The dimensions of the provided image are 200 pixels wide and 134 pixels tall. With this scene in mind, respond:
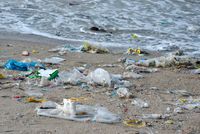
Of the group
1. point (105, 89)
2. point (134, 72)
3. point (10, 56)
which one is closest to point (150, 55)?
point (134, 72)

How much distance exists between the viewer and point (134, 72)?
632 cm

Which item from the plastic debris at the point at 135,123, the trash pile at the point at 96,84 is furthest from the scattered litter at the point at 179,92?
the plastic debris at the point at 135,123

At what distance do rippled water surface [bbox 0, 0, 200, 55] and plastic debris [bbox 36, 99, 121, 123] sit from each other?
14.0 ft

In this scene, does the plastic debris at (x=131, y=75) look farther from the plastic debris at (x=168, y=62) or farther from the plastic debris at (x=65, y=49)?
the plastic debris at (x=65, y=49)

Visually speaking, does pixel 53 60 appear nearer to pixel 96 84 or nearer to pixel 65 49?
pixel 65 49

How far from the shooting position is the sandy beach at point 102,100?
12.7ft

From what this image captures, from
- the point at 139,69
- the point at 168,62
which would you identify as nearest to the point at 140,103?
the point at 139,69

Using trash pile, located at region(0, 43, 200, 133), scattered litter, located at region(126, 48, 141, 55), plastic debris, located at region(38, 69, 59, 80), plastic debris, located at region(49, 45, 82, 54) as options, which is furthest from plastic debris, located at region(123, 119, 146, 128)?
scattered litter, located at region(126, 48, 141, 55)

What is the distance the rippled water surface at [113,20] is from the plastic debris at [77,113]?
427 centimetres

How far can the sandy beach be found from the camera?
388 centimetres

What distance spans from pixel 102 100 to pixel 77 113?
63 centimetres

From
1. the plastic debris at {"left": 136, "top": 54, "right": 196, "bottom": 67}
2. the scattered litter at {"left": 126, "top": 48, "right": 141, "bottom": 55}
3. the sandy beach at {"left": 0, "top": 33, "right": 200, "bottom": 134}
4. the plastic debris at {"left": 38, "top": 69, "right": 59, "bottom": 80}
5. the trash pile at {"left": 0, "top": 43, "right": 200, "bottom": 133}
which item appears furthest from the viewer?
the scattered litter at {"left": 126, "top": 48, "right": 141, "bottom": 55}

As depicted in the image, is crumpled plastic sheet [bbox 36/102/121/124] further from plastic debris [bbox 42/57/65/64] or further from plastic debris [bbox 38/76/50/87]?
plastic debris [bbox 42/57/65/64]

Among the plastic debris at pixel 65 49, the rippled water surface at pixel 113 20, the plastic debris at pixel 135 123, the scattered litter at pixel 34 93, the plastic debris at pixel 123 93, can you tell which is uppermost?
the plastic debris at pixel 135 123
